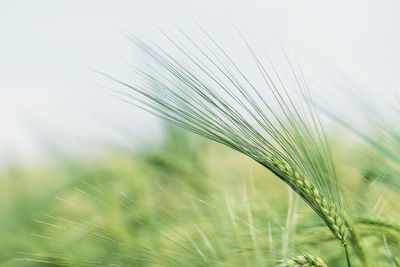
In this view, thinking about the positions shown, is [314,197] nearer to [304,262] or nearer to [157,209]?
[304,262]

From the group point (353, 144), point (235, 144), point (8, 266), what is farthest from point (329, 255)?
point (8, 266)

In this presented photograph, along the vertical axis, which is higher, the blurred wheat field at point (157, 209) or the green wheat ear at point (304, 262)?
the blurred wheat field at point (157, 209)

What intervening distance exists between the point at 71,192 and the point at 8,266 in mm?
92

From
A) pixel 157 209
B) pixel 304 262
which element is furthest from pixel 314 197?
pixel 157 209

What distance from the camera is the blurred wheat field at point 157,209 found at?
36 cm

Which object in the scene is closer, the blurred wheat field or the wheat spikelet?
the wheat spikelet

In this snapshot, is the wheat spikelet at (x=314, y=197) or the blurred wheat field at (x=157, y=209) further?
the blurred wheat field at (x=157, y=209)

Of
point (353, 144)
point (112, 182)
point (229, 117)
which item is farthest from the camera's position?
point (112, 182)

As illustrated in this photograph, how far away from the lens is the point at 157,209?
1.61 feet

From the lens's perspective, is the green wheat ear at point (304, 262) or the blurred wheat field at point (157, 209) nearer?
the green wheat ear at point (304, 262)

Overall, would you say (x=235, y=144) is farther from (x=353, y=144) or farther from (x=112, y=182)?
(x=112, y=182)

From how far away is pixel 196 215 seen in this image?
0.42 meters

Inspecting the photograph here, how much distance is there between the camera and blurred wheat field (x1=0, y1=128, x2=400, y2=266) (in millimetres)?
363

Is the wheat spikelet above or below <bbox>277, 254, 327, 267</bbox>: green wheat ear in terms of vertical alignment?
above
